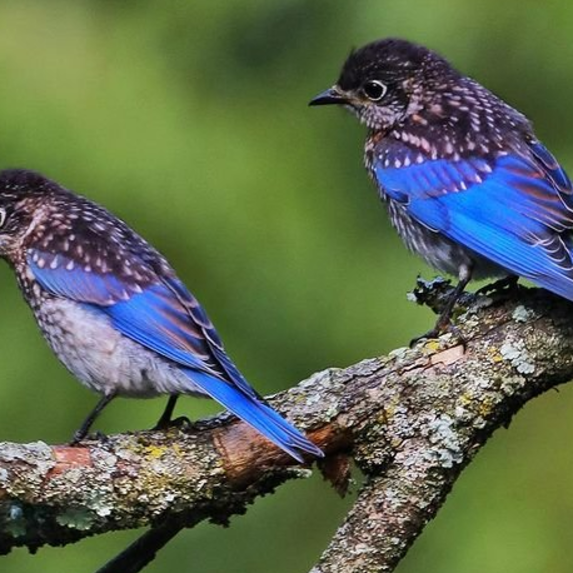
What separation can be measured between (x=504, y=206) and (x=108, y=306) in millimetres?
1237

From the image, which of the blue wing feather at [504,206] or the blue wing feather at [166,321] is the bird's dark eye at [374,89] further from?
the blue wing feather at [166,321]

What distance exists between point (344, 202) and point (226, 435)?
264 cm

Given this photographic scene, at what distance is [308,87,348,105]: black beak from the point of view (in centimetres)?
632

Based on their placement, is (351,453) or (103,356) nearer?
(351,453)

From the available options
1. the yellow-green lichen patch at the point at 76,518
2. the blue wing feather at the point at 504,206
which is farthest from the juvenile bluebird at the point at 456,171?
the yellow-green lichen patch at the point at 76,518

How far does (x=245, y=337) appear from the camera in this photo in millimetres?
6664

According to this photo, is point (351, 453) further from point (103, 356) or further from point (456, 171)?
point (456, 171)

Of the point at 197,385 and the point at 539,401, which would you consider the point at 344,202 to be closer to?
the point at 539,401

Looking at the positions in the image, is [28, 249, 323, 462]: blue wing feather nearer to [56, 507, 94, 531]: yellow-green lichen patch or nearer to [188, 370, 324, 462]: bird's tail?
[188, 370, 324, 462]: bird's tail

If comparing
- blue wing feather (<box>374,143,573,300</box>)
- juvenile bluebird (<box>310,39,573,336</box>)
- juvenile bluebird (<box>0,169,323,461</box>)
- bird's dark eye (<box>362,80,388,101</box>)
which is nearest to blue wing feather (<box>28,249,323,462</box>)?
juvenile bluebird (<box>0,169,323,461</box>)

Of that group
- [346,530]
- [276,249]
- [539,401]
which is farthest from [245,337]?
[346,530]

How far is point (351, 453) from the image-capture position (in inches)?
185

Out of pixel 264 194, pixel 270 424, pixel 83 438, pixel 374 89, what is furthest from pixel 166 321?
pixel 264 194

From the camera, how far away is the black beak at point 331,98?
632cm
